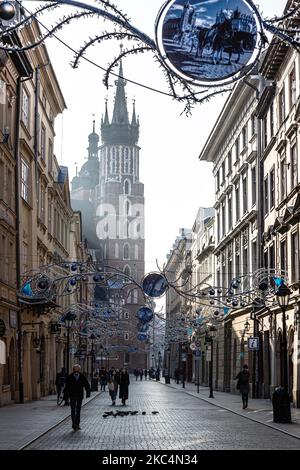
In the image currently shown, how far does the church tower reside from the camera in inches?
5797

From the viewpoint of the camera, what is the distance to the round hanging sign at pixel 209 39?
999 centimetres

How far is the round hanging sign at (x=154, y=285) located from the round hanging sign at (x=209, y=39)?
17.6m

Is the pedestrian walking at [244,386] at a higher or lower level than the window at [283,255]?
lower

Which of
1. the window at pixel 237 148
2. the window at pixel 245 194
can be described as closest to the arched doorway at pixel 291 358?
the window at pixel 245 194

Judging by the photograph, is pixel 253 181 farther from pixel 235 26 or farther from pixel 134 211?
pixel 134 211

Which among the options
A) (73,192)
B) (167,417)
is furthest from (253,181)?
(73,192)

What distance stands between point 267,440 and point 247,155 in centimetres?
3129

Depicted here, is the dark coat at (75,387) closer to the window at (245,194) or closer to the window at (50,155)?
the window at (50,155)

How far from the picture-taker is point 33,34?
38.8m

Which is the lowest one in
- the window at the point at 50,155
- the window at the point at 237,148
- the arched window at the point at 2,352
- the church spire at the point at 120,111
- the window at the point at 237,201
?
the arched window at the point at 2,352

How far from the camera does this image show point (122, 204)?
150 m

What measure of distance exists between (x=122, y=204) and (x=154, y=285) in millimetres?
122111

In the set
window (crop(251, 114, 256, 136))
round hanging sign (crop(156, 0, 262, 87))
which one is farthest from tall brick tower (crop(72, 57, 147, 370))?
round hanging sign (crop(156, 0, 262, 87))

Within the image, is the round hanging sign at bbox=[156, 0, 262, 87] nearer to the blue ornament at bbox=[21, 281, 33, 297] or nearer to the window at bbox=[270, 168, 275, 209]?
the blue ornament at bbox=[21, 281, 33, 297]
